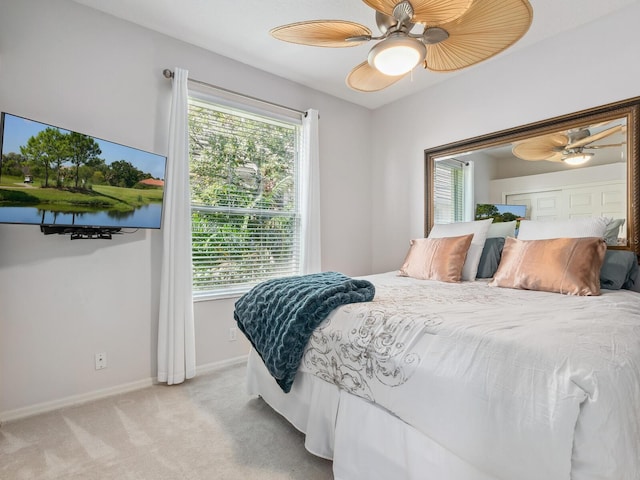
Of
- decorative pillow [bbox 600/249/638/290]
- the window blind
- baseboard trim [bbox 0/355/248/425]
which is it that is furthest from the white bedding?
the window blind

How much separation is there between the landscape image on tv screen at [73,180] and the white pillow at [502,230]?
2.64 metres

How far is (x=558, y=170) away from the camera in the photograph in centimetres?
269

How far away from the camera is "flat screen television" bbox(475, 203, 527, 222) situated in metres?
2.86

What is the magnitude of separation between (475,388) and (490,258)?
1.93 metres

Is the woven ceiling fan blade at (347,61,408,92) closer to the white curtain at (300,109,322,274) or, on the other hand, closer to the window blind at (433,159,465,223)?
the white curtain at (300,109,322,274)

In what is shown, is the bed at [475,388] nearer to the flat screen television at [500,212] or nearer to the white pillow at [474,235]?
the white pillow at [474,235]

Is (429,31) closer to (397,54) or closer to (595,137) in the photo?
(397,54)

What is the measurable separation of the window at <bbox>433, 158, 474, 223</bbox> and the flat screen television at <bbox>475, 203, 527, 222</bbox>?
101mm

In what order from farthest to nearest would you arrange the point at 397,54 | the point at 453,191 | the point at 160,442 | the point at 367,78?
1. the point at 453,191
2. the point at 367,78
3. the point at 160,442
4. the point at 397,54

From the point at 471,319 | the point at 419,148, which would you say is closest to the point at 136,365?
the point at 471,319

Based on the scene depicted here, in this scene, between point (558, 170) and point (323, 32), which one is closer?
point (323, 32)

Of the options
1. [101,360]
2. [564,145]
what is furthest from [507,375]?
[101,360]

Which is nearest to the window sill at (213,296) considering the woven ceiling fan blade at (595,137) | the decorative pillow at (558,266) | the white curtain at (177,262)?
the white curtain at (177,262)

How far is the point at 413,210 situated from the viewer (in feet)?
12.5
